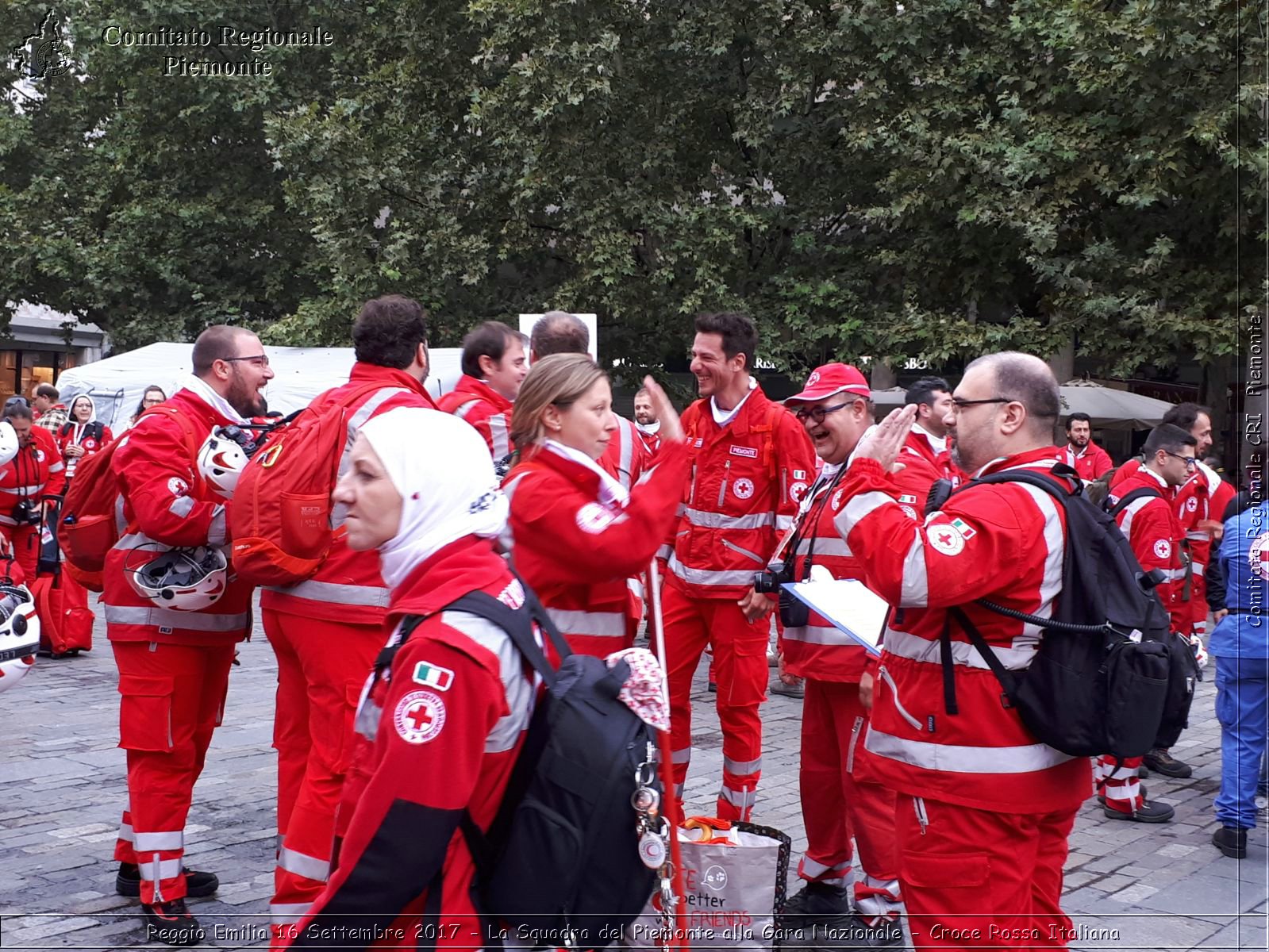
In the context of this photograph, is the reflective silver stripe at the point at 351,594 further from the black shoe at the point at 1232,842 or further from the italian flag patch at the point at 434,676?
the black shoe at the point at 1232,842

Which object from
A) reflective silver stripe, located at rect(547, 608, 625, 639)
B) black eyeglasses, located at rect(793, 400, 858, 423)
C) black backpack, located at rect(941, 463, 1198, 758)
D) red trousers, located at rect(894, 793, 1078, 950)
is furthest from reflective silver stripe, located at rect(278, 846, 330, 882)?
black eyeglasses, located at rect(793, 400, 858, 423)

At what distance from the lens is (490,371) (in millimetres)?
5809

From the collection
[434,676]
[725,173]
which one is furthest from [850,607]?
[725,173]

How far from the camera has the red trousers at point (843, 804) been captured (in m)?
4.97

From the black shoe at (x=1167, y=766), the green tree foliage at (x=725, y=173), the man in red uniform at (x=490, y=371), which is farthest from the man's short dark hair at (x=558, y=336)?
the green tree foliage at (x=725, y=173)

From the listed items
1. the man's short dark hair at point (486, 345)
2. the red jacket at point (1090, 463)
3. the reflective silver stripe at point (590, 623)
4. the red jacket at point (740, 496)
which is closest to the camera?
the reflective silver stripe at point (590, 623)

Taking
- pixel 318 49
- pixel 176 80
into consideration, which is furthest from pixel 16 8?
pixel 318 49

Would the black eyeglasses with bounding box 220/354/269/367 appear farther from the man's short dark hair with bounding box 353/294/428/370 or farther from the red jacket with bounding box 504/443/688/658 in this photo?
the red jacket with bounding box 504/443/688/658

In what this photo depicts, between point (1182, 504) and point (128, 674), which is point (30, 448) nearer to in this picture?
point (128, 674)

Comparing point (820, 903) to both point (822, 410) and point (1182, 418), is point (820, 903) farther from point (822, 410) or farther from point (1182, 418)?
point (1182, 418)

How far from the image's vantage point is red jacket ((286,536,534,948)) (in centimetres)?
227

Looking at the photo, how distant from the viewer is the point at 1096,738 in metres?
3.32

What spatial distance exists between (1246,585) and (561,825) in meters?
5.43

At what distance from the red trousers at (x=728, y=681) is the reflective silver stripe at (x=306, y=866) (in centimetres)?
192
